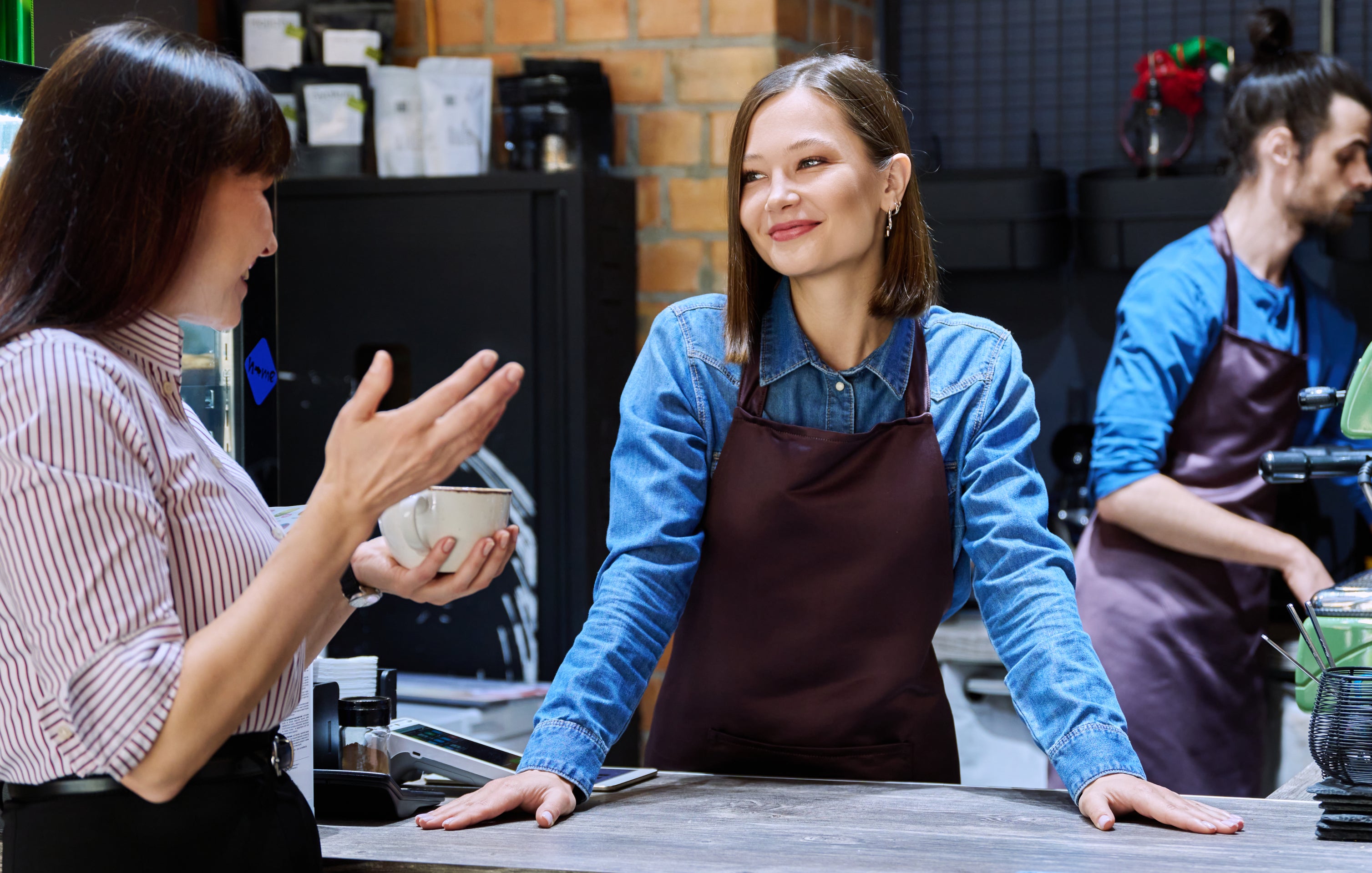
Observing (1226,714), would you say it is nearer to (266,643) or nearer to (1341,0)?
(1341,0)

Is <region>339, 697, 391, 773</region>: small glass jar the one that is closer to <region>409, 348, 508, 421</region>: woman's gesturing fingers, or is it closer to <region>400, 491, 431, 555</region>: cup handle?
<region>400, 491, 431, 555</region>: cup handle

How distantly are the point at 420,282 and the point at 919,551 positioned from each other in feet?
4.82

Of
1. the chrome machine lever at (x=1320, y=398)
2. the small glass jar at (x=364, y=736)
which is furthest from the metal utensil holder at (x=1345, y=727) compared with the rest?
the small glass jar at (x=364, y=736)

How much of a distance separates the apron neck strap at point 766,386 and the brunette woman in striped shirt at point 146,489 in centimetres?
60

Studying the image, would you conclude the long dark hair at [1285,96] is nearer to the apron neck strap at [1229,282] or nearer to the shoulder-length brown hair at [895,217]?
the apron neck strap at [1229,282]

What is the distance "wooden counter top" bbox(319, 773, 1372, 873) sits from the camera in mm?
1103

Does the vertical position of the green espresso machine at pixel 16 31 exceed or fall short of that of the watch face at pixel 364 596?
it exceeds it

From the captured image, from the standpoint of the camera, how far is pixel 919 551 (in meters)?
1.51

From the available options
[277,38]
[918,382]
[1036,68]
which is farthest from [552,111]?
[918,382]

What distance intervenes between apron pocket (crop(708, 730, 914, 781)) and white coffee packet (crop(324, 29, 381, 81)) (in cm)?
178

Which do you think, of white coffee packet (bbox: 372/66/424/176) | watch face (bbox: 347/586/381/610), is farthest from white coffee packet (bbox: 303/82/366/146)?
watch face (bbox: 347/586/381/610)

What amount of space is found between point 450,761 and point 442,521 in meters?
0.36

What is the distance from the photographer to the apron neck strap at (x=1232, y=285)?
8.24 ft

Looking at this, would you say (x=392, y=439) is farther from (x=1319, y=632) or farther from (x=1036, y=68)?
(x=1036, y=68)
